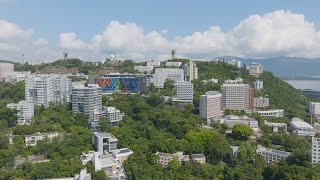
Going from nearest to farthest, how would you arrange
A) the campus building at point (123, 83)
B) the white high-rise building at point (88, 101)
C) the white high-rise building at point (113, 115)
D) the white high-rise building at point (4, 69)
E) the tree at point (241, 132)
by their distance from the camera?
the tree at point (241, 132) < the white high-rise building at point (113, 115) < the white high-rise building at point (88, 101) < the campus building at point (123, 83) < the white high-rise building at point (4, 69)

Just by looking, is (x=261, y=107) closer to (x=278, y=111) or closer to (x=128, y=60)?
(x=278, y=111)

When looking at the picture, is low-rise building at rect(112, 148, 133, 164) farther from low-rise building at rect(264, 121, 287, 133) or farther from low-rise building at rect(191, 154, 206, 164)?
low-rise building at rect(264, 121, 287, 133)

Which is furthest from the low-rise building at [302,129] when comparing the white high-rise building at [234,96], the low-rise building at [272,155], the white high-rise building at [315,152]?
the white high-rise building at [315,152]

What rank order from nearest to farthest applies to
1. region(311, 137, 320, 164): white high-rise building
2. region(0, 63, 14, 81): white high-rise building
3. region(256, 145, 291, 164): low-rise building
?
region(311, 137, 320, 164): white high-rise building
region(256, 145, 291, 164): low-rise building
region(0, 63, 14, 81): white high-rise building

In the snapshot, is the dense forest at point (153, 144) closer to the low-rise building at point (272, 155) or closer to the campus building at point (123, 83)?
the low-rise building at point (272, 155)

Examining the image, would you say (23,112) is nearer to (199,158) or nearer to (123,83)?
(123,83)

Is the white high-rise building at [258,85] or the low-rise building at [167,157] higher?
the white high-rise building at [258,85]

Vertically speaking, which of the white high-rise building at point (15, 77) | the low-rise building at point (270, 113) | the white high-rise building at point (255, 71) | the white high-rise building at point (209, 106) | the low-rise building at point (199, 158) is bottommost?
the low-rise building at point (199, 158)

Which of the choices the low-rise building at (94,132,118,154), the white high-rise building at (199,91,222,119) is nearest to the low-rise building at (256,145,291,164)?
the white high-rise building at (199,91,222,119)
